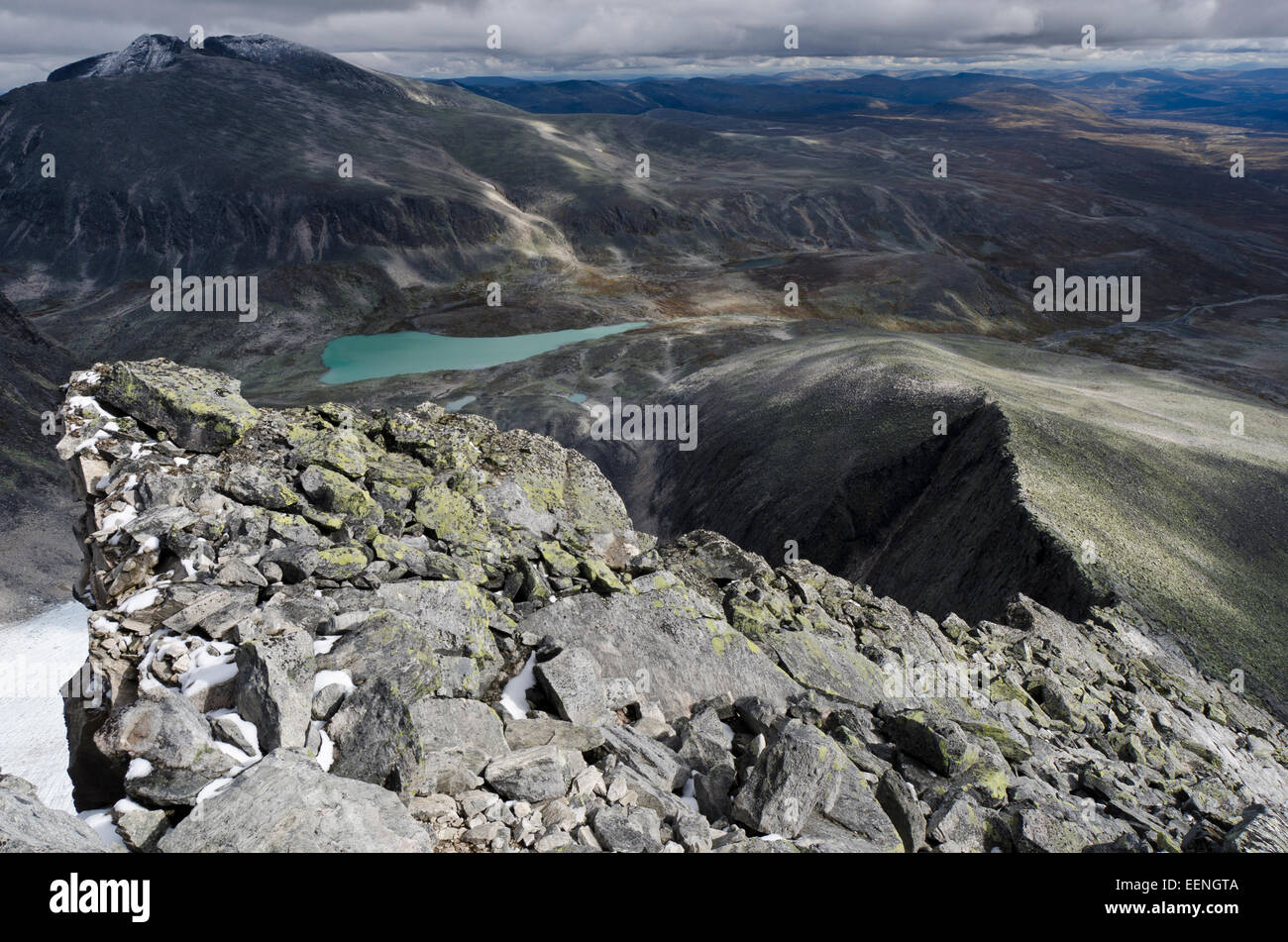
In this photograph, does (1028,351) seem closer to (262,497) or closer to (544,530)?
(544,530)

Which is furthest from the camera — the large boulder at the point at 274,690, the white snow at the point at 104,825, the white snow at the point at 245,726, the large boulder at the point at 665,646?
the large boulder at the point at 665,646

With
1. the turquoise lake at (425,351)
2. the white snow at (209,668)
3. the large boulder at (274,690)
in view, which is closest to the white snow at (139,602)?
the white snow at (209,668)

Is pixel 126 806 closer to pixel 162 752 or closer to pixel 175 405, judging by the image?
pixel 162 752

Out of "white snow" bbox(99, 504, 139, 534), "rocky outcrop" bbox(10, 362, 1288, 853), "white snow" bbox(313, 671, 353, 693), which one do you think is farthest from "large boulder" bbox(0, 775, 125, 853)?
"white snow" bbox(99, 504, 139, 534)

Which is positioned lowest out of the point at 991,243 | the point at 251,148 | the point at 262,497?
the point at 262,497

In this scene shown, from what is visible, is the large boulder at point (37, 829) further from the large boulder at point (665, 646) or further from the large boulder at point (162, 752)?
the large boulder at point (665, 646)

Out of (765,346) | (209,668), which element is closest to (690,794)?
(209,668)
